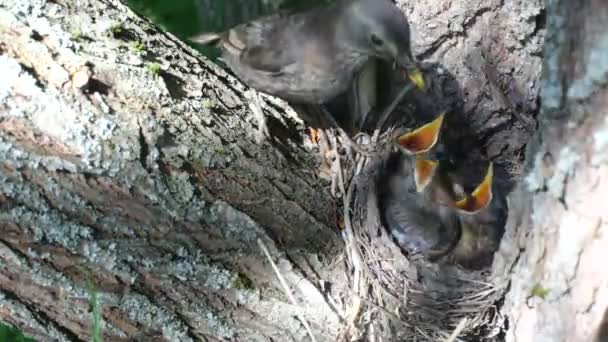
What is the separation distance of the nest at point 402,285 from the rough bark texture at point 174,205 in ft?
0.26

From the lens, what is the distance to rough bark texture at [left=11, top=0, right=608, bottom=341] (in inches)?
65.6

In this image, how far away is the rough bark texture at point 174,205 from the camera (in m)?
1.67

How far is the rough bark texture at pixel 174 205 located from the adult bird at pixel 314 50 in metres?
0.33

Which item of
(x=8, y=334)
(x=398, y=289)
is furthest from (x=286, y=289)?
(x=8, y=334)

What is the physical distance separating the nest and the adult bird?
292 mm

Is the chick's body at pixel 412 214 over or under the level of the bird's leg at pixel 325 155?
under

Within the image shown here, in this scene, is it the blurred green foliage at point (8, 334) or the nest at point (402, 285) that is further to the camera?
the blurred green foliage at point (8, 334)

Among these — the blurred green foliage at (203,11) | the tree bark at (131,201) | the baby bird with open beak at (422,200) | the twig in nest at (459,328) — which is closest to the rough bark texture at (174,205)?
the tree bark at (131,201)

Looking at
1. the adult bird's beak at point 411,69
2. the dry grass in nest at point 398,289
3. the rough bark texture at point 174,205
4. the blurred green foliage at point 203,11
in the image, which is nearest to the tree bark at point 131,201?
the rough bark texture at point 174,205

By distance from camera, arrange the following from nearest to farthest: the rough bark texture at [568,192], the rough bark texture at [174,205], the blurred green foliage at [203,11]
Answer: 1. the rough bark texture at [568,192]
2. the rough bark texture at [174,205]
3. the blurred green foliage at [203,11]

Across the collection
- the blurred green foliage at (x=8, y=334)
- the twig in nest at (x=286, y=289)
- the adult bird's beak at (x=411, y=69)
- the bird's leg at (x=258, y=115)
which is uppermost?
the adult bird's beak at (x=411, y=69)

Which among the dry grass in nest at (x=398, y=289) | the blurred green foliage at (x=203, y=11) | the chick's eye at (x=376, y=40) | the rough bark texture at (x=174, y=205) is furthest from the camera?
the blurred green foliage at (x=203, y=11)

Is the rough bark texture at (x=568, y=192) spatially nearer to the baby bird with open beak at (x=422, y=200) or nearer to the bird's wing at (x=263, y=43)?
the baby bird with open beak at (x=422, y=200)

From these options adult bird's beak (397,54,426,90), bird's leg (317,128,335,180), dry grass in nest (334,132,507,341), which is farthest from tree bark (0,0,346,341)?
adult bird's beak (397,54,426,90)
